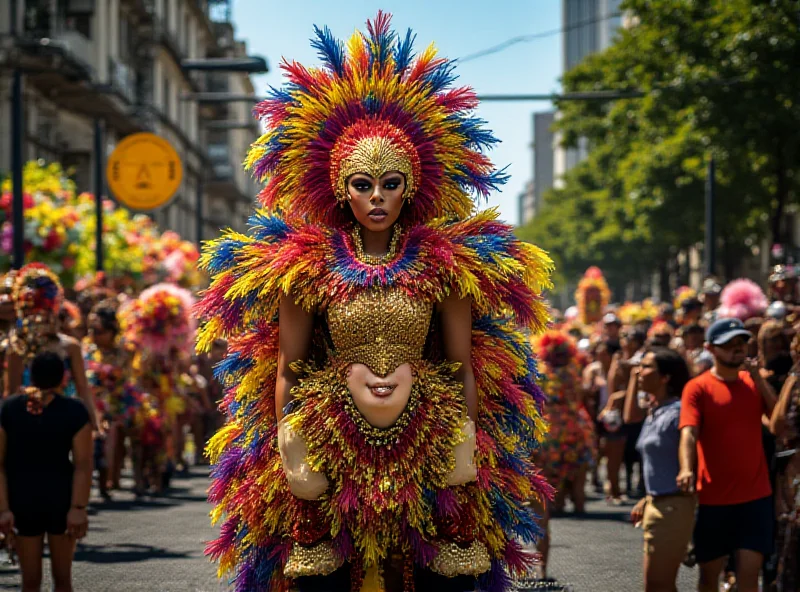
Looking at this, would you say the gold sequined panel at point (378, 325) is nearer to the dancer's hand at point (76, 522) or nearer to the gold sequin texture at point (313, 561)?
the gold sequin texture at point (313, 561)

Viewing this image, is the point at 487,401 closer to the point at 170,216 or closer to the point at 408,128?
the point at 408,128

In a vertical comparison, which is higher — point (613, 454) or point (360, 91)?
point (360, 91)

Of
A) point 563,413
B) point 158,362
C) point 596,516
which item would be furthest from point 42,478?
point 158,362

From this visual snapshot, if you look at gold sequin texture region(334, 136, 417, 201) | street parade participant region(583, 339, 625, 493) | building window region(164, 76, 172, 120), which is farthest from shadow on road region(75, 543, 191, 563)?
building window region(164, 76, 172, 120)

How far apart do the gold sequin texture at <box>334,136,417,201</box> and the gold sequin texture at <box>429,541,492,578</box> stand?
53.7 inches

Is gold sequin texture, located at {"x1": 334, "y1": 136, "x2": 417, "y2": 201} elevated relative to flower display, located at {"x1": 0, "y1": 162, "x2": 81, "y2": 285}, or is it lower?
lower

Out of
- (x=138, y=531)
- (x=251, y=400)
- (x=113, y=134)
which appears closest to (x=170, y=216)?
(x=113, y=134)

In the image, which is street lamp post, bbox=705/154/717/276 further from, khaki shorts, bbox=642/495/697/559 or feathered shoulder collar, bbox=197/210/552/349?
feathered shoulder collar, bbox=197/210/552/349

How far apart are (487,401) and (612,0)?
539ft

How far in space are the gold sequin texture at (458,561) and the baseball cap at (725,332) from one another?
8.97 feet

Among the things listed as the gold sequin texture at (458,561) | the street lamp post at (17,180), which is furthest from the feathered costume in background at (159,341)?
the gold sequin texture at (458,561)

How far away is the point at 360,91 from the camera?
5.72 m

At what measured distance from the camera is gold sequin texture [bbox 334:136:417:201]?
5559mm

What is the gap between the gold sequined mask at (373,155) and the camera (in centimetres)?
556
